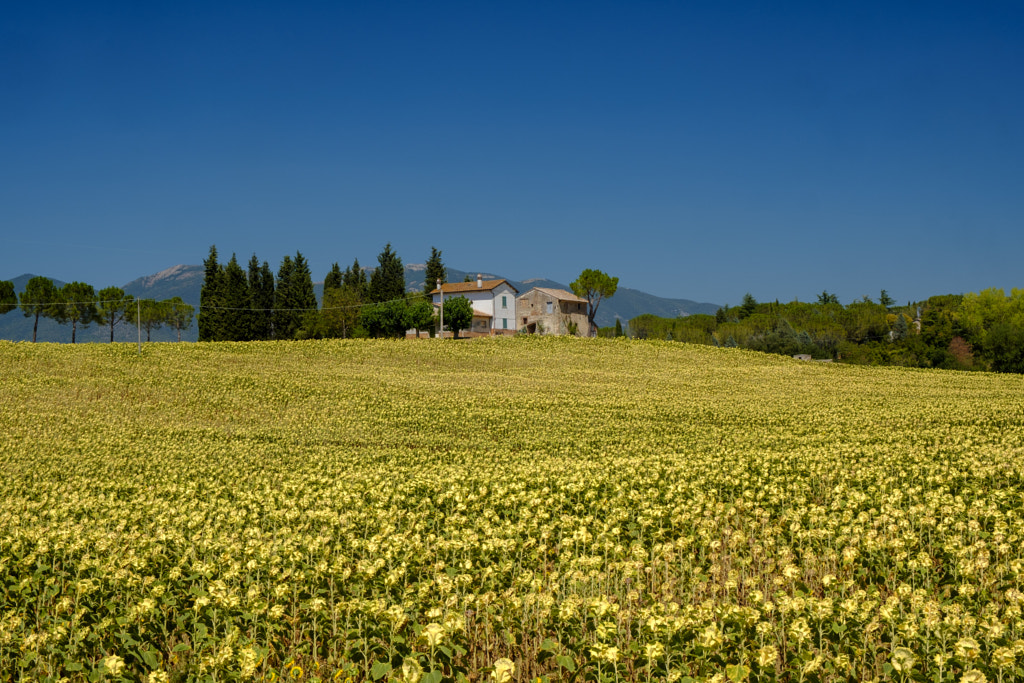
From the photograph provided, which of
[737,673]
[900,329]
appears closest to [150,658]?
[737,673]

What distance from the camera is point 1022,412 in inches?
1157

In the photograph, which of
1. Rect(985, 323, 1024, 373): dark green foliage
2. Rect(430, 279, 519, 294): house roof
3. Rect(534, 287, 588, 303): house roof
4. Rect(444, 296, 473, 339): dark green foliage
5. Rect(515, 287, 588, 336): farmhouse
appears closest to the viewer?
Rect(985, 323, 1024, 373): dark green foliage

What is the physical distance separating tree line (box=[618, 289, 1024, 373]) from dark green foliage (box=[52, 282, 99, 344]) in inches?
3294

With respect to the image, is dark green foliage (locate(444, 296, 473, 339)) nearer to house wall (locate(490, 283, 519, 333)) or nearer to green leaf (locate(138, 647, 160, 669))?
house wall (locate(490, 283, 519, 333))

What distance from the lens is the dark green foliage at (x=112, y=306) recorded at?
327ft

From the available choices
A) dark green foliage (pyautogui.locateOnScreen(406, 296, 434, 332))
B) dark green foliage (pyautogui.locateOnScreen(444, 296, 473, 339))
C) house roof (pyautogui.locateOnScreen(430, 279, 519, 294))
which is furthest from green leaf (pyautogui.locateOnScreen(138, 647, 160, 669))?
house roof (pyautogui.locateOnScreen(430, 279, 519, 294))

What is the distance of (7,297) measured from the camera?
286 ft

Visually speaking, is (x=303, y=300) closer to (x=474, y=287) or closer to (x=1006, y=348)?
(x=474, y=287)

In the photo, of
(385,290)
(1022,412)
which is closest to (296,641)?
(1022,412)

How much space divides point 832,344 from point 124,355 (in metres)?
83.1

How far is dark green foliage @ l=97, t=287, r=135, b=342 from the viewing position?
99.8 metres

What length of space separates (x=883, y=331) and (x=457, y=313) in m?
78.9

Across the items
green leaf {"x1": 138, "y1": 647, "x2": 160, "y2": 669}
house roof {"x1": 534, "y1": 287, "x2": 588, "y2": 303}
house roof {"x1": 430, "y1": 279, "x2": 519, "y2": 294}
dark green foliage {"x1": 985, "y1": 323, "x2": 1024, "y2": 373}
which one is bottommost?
green leaf {"x1": 138, "y1": 647, "x2": 160, "y2": 669}

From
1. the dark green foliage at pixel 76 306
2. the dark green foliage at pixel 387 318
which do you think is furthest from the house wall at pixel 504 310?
the dark green foliage at pixel 76 306
